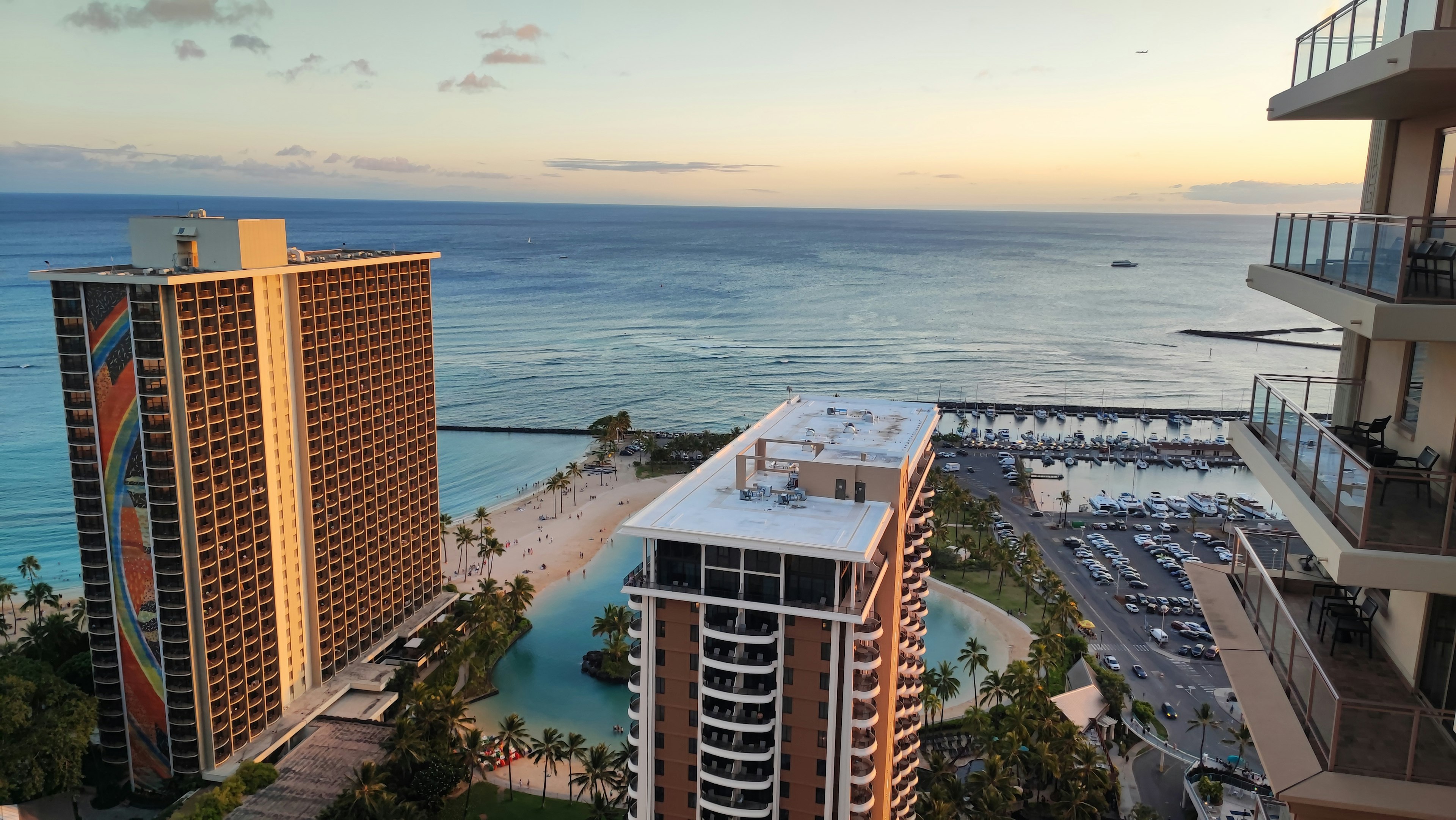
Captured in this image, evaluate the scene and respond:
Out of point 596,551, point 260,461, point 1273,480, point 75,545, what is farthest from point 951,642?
point 75,545

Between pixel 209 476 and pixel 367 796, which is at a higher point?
pixel 209 476

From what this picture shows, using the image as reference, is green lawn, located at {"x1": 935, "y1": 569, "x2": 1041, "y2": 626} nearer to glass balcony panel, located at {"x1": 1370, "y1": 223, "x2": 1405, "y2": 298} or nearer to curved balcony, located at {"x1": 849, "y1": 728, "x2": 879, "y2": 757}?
curved balcony, located at {"x1": 849, "y1": 728, "x2": 879, "y2": 757}

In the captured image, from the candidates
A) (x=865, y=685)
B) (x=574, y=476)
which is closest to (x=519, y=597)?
(x=865, y=685)

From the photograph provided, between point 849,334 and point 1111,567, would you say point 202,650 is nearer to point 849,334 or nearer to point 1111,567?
point 1111,567

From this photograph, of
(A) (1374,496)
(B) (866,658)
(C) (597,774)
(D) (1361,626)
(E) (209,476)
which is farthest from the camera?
(C) (597,774)

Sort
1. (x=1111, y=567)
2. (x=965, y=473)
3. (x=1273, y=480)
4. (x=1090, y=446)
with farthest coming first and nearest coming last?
(x=1090, y=446), (x=965, y=473), (x=1111, y=567), (x=1273, y=480)

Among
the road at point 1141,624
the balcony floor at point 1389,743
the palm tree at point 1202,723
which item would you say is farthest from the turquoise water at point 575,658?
the balcony floor at point 1389,743

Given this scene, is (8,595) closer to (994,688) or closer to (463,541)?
(463,541)

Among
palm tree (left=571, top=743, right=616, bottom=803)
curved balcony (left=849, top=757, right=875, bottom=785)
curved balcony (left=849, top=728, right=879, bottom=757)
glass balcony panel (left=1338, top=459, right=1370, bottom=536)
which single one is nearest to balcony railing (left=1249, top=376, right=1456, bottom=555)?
glass balcony panel (left=1338, top=459, right=1370, bottom=536)
